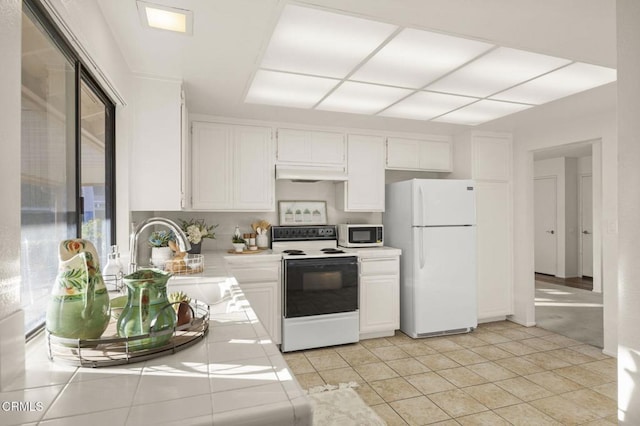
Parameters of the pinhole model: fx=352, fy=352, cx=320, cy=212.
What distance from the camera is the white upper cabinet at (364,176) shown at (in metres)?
3.93

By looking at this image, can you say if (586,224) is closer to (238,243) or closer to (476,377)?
(476,377)

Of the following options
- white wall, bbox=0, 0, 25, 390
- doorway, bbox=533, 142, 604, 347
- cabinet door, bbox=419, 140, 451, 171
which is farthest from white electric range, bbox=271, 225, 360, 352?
doorway, bbox=533, 142, 604, 347

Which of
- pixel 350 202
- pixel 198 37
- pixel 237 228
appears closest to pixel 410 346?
pixel 350 202

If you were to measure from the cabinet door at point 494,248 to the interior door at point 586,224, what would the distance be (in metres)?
3.78

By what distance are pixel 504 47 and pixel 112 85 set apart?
7.32ft

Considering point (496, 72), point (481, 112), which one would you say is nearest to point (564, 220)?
point (481, 112)

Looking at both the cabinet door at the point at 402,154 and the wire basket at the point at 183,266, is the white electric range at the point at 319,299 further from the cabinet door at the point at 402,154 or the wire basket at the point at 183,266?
the cabinet door at the point at 402,154

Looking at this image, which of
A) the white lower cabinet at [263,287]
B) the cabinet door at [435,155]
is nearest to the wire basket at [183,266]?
the white lower cabinet at [263,287]

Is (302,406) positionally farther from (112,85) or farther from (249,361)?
(112,85)

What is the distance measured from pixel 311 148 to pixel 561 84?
7.34 feet

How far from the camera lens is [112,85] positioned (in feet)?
6.41

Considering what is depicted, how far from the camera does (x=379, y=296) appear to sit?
372cm

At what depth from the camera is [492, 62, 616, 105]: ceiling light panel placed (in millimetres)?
2377

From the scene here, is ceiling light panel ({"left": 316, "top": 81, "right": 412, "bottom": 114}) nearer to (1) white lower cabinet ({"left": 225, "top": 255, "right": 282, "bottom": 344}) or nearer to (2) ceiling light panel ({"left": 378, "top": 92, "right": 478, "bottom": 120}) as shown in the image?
(2) ceiling light panel ({"left": 378, "top": 92, "right": 478, "bottom": 120})
